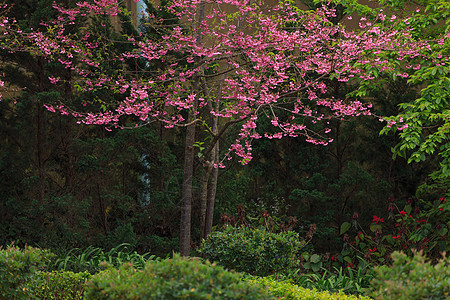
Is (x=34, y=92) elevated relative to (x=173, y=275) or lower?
elevated

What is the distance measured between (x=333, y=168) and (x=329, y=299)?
5.03m

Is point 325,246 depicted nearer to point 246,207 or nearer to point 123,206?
point 246,207

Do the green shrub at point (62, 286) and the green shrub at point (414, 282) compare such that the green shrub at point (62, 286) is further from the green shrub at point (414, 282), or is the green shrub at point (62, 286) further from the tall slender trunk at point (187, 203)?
the green shrub at point (414, 282)

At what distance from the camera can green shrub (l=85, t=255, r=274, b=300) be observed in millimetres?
3008

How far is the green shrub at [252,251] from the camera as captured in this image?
222 inches

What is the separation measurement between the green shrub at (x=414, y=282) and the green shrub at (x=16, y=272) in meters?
3.11

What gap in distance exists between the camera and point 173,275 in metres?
3.13

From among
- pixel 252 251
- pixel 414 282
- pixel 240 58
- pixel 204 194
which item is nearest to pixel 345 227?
pixel 204 194

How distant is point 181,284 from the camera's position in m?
3.02

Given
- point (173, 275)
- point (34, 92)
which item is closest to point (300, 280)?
point (173, 275)

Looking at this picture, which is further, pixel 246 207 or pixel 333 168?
pixel 333 168

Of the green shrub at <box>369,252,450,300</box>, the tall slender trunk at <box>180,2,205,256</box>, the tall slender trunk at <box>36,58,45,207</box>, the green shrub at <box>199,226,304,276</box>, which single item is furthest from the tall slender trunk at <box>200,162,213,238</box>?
the green shrub at <box>369,252,450,300</box>

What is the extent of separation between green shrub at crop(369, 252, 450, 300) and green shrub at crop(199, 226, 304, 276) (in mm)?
2574

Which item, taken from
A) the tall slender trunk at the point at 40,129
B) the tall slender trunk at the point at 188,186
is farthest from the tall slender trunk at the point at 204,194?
the tall slender trunk at the point at 40,129
